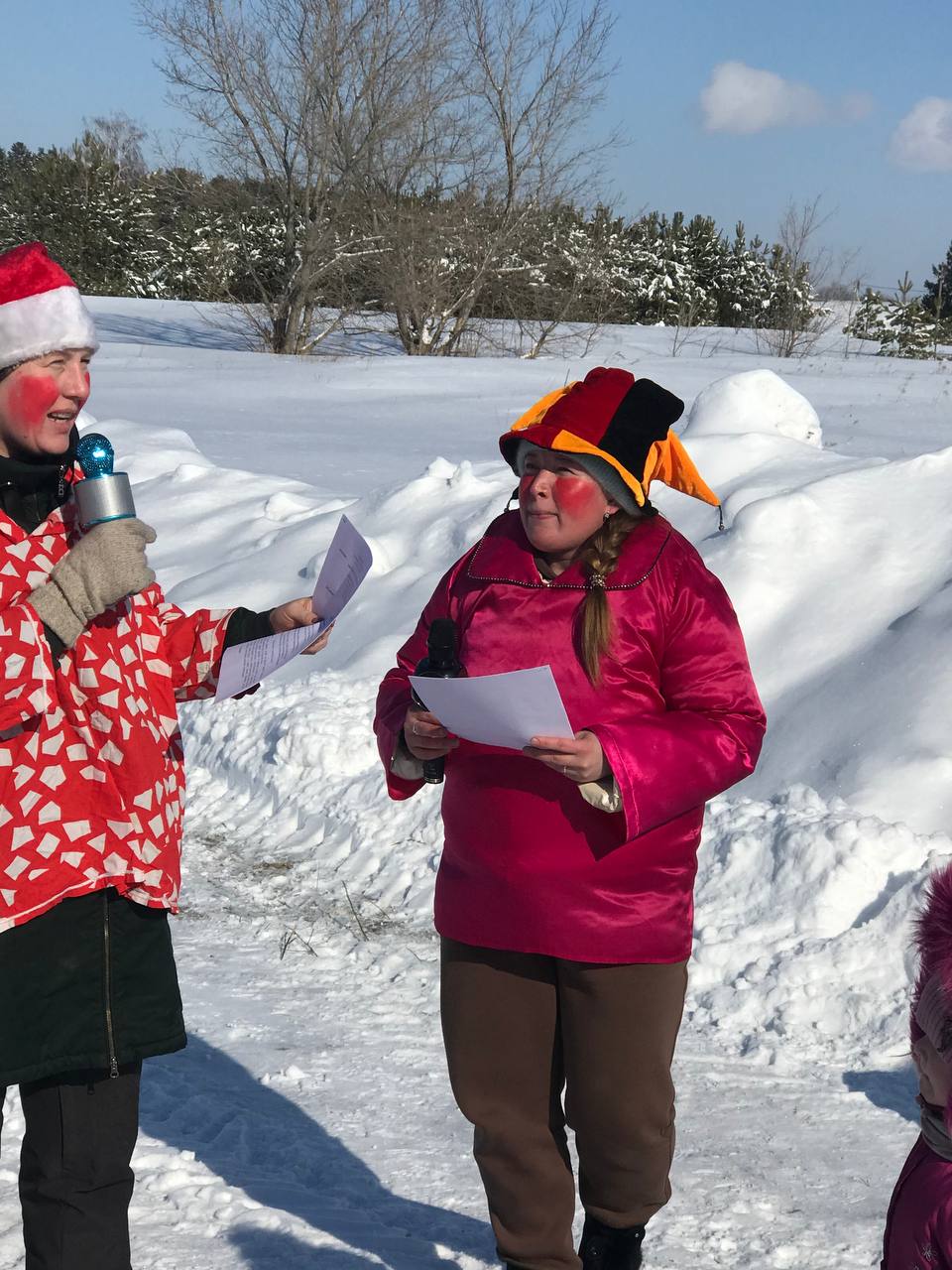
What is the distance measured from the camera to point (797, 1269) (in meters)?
2.61

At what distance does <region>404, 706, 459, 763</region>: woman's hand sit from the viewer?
2242 millimetres

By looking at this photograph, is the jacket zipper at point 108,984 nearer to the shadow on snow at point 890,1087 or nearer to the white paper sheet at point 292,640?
the white paper sheet at point 292,640

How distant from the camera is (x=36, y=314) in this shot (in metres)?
2.13

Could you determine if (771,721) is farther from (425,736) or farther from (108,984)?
(108,984)

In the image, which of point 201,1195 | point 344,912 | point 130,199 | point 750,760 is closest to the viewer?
point 750,760

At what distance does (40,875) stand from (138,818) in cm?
18

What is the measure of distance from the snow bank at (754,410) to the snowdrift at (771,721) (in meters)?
0.02

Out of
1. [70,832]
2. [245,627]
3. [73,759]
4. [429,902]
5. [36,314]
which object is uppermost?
[36,314]

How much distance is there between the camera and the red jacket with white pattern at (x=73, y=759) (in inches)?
78.0

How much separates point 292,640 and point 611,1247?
1246 millimetres

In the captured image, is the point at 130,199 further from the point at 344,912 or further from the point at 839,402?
the point at 344,912

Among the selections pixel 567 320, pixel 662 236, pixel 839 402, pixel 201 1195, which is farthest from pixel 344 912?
pixel 662 236

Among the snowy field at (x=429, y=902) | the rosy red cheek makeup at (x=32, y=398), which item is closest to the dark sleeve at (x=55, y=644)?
the rosy red cheek makeup at (x=32, y=398)

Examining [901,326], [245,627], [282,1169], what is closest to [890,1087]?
[282,1169]
